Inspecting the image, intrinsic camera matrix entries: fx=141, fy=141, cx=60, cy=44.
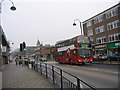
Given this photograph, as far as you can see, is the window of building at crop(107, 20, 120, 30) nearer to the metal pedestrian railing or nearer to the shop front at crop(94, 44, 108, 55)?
the shop front at crop(94, 44, 108, 55)

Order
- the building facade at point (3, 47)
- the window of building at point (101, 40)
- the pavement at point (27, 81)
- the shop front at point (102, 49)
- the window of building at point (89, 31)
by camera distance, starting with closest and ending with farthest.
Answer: the pavement at point (27, 81) → the building facade at point (3, 47) → the shop front at point (102, 49) → the window of building at point (101, 40) → the window of building at point (89, 31)

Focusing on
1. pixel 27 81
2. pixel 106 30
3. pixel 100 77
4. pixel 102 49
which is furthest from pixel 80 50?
pixel 102 49

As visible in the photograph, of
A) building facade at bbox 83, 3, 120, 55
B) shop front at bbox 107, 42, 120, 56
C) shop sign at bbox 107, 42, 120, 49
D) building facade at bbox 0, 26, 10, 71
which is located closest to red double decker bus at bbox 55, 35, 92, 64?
building facade at bbox 0, 26, 10, 71

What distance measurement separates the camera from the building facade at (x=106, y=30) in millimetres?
35294

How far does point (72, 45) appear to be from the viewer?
22.4 m

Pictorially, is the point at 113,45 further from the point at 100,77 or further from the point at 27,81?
the point at 27,81

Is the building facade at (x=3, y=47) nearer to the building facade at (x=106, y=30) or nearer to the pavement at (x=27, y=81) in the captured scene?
the pavement at (x=27, y=81)

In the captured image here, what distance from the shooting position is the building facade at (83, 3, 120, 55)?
116ft

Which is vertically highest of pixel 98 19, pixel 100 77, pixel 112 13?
pixel 112 13

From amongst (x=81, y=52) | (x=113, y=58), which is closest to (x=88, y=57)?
Answer: (x=81, y=52)

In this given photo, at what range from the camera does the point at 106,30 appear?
1534 inches

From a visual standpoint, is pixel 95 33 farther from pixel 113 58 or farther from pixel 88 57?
pixel 88 57

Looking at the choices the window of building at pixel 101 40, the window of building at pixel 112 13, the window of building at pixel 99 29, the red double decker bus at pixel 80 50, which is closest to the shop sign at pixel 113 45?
the window of building at pixel 101 40

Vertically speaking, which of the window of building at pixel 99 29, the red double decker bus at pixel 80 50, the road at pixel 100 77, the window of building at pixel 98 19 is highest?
the window of building at pixel 98 19
